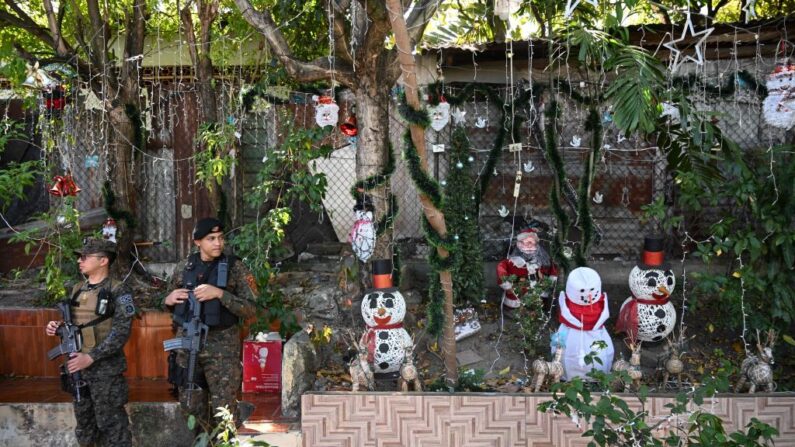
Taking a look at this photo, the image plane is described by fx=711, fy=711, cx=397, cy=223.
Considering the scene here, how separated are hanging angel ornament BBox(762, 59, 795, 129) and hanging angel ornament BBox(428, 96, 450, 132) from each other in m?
2.92

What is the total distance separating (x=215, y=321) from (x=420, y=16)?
9.65 ft

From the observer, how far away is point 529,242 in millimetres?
6832

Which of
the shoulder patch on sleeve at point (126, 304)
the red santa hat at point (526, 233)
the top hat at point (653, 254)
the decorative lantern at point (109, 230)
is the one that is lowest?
the shoulder patch on sleeve at point (126, 304)

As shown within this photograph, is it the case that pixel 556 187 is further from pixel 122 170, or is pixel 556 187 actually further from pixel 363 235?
pixel 122 170

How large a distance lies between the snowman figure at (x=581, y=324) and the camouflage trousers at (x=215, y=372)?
252 centimetres

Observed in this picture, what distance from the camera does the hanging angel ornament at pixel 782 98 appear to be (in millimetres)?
5969

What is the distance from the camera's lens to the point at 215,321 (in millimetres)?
5168

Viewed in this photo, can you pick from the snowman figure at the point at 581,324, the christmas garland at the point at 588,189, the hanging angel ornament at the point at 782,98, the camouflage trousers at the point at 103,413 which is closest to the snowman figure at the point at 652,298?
the snowman figure at the point at 581,324

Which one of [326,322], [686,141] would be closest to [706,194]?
[686,141]

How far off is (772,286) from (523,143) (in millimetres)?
3111

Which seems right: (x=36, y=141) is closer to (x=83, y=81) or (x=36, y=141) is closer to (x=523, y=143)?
(x=83, y=81)

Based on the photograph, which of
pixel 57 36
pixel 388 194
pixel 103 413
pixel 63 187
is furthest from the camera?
pixel 57 36

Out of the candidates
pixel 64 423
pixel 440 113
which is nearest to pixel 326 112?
pixel 440 113

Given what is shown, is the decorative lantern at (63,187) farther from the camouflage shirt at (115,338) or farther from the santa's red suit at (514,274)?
the santa's red suit at (514,274)
